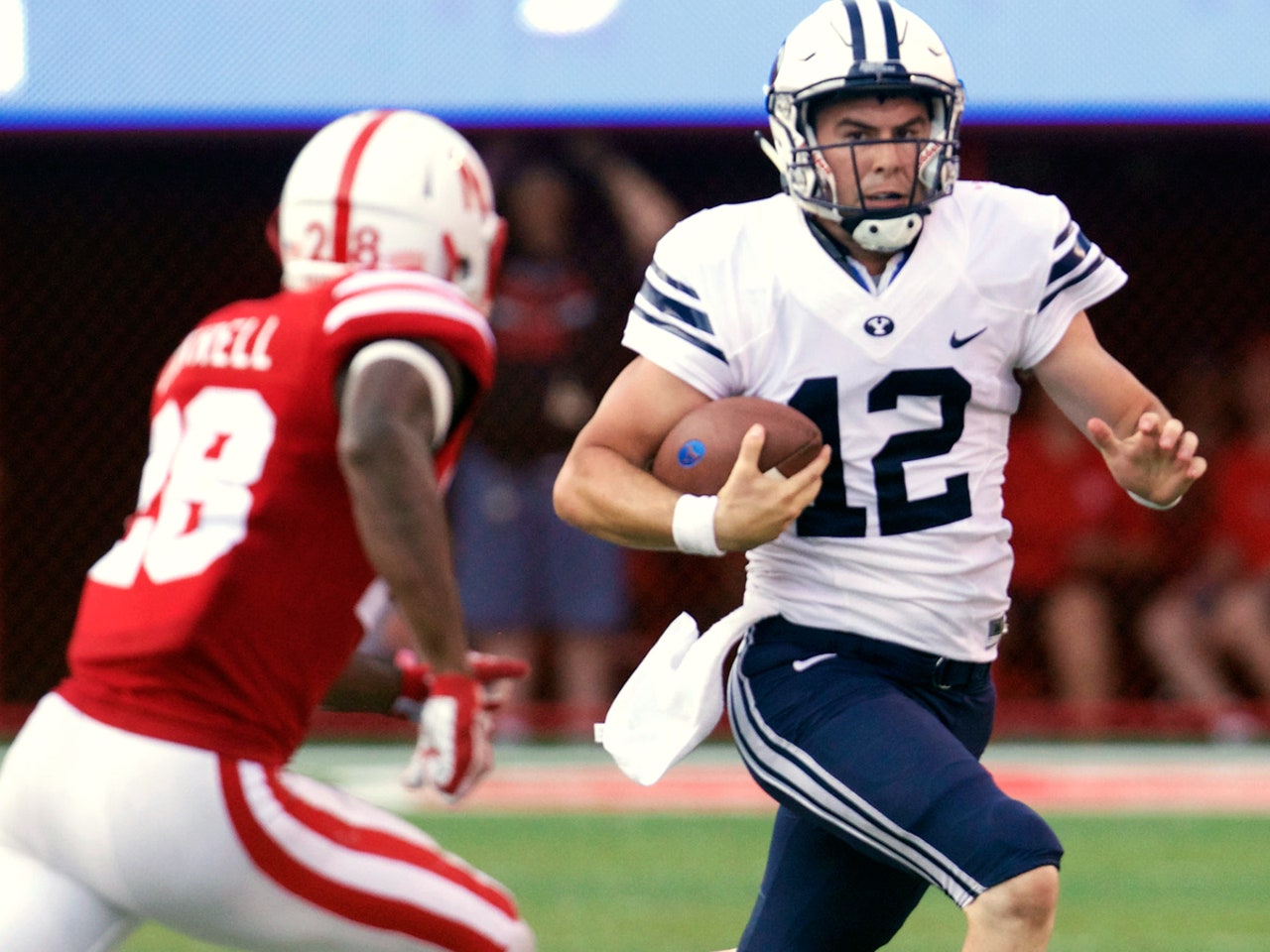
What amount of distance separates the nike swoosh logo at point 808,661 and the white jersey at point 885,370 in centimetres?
5

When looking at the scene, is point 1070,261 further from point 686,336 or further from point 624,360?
point 624,360

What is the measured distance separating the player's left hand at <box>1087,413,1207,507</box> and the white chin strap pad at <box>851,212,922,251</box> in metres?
0.38

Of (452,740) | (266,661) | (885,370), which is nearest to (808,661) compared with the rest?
(885,370)

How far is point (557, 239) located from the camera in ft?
25.2

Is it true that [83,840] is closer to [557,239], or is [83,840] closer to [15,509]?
[557,239]

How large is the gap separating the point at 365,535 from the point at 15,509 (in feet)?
22.5

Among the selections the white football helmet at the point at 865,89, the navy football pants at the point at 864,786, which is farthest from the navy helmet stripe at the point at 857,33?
the navy football pants at the point at 864,786

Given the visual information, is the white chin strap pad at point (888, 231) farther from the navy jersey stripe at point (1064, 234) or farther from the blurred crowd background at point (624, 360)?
the blurred crowd background at point (624, 360)

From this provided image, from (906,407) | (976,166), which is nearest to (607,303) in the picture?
(976,166)

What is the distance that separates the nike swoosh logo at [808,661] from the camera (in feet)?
9.61

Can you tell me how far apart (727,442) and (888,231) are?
1.38 feet

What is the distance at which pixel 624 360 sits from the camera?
28.5 feet

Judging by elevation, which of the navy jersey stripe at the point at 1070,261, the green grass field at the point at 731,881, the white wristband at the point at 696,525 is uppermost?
the navy jersey stripe at the point at 1070,261

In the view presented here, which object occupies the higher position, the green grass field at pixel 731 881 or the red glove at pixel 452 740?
the red glove at pixel 452 740
